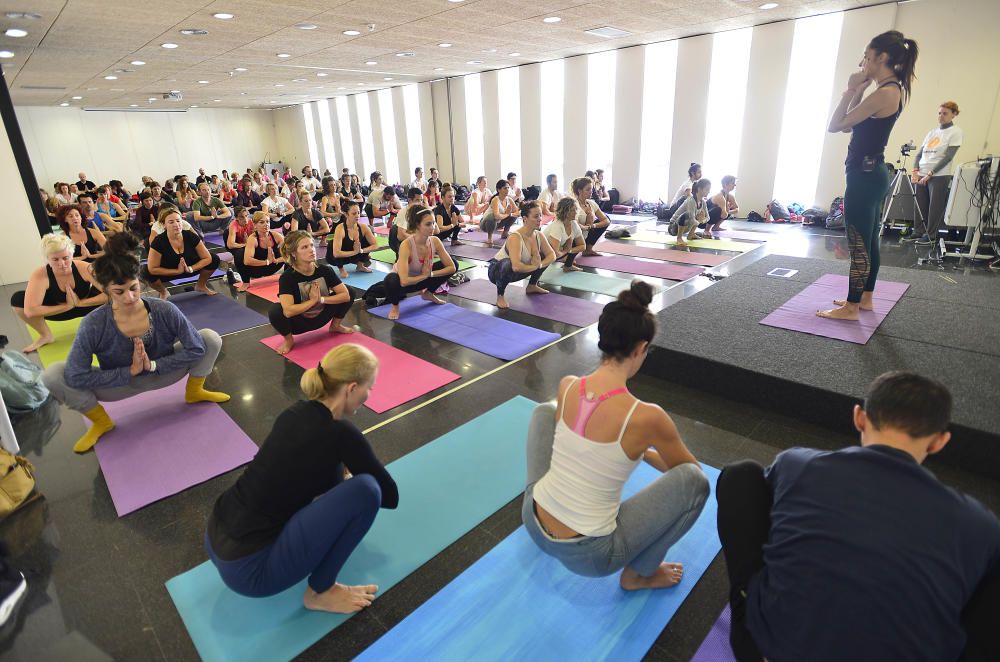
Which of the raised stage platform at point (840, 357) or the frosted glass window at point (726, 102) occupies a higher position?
the frosted glass window at point (726, 102)

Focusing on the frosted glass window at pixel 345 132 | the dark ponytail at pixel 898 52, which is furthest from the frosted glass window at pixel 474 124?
the dark ponytail at pixel 898 52

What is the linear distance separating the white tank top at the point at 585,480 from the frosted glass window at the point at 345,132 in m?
18.4

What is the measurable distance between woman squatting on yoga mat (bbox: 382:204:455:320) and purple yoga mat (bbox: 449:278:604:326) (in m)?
0.54

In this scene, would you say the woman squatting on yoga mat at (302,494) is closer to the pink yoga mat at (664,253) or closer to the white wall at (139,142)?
the pink yoga mat at (664,253)

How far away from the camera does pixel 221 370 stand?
3.92 meters

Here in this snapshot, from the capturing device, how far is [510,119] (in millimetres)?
12555

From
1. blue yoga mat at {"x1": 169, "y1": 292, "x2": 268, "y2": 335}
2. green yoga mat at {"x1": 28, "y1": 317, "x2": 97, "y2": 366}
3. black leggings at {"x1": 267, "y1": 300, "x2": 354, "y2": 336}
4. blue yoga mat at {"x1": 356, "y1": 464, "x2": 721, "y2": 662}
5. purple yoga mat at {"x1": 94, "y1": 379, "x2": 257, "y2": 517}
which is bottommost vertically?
blue yoga mat at {"x1": 356, "y1": 464, "x2": 721, "y2": 662}

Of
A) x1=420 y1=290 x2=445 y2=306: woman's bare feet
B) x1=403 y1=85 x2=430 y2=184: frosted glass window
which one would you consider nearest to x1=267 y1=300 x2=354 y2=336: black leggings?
x1=420 y1=290 x2=445 y2=306: woman's bare feet

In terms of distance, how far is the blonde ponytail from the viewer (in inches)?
63.1

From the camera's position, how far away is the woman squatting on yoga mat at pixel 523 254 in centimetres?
498

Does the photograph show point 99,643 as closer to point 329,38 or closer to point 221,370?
point 221,370

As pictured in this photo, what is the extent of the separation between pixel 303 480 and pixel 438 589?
2.27ft

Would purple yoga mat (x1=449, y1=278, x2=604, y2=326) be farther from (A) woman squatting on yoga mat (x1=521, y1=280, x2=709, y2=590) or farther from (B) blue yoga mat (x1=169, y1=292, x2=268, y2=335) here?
(A) woman squatting on yoga mat (x1=521, y1=280, x2=709, y2=590)

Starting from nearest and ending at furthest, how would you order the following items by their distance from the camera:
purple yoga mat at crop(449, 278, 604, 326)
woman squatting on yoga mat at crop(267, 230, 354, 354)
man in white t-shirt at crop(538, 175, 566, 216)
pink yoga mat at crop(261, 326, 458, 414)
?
pink yoga mat at crop(261, 326, 458, 414) → woman squatting on yoga mat at crop(267, 230, 354, 354) → purple yoga mat at crop(449, 278, 604, 326) → man in white t-shirt at crop(538, 175, 566, 216)
